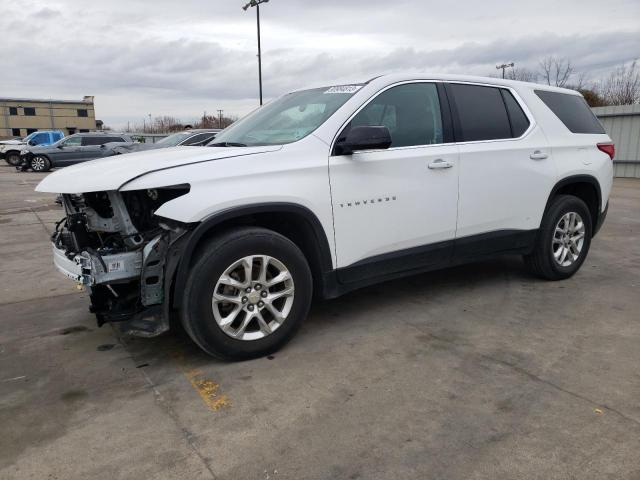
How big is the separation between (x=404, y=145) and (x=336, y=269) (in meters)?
1.08

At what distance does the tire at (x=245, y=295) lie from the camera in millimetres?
3152

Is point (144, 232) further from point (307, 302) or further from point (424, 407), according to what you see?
point (424, 407)

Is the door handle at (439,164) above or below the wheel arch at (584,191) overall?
above

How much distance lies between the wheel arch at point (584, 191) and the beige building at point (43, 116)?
78.6m

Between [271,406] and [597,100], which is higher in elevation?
[597,100]

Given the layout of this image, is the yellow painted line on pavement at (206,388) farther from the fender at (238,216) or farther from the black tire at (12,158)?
the black tire at (12,158)

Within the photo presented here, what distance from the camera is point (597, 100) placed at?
27.4 m

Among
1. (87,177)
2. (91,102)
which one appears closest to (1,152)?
(87,177)

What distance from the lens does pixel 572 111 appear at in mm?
5156

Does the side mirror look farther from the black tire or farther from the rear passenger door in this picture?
the black tire

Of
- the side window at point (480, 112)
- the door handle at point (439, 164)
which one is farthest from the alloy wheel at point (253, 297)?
the side window at point (480, 112)

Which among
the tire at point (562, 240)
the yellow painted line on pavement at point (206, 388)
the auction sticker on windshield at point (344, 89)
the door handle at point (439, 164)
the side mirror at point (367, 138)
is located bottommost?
the yellow painted line on pavement at point (206, 388)

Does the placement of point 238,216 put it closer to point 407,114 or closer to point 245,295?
point 245,295

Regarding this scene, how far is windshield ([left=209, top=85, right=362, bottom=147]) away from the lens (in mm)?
3756
